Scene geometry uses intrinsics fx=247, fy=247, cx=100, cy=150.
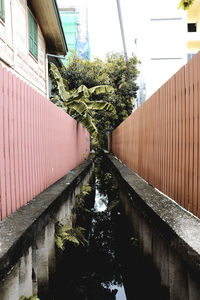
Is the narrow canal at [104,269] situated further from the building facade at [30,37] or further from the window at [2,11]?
the window at [2,11]

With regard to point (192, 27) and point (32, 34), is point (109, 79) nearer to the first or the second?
point (192, 27)

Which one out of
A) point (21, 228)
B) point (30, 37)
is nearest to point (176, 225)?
point (21, 228)

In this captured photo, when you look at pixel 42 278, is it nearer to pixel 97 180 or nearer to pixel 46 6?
pixel 46 6

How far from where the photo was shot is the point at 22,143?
3340mm

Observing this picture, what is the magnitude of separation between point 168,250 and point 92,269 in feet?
8.07

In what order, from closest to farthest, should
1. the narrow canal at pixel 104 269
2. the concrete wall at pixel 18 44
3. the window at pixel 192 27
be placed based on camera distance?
the narrow canal at pixel 104 269 < the concrete wall at pixel 18 44 < the window at pixel 192 27

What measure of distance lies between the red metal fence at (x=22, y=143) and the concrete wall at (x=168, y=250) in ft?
5.64

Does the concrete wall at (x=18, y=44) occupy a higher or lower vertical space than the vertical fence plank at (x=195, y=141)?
higher

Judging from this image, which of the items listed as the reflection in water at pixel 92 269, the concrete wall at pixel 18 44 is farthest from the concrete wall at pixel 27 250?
the concrete wall at pixel 18 44

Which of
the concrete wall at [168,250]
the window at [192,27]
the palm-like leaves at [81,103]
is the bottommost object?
the concrete wall at [168,250]

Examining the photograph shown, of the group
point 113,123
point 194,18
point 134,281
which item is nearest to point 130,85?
point 113,123

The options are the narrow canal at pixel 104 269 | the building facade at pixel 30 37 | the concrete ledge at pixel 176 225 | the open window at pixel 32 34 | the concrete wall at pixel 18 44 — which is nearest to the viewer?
the concrete ledge at pixel 176 225

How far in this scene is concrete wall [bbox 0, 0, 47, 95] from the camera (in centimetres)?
636

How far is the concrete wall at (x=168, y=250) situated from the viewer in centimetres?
218
